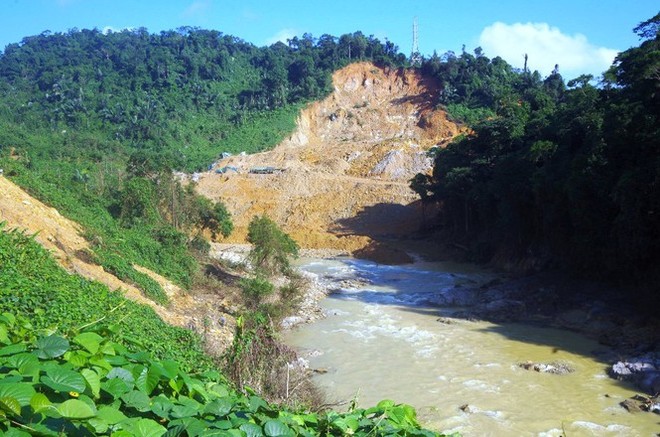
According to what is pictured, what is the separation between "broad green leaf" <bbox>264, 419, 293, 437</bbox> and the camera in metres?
2.51

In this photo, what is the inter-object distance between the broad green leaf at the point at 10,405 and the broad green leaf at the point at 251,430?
925 millimetres

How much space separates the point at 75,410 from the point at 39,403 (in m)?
0.16

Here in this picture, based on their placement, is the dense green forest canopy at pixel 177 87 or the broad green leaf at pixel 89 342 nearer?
the broad green leaf at pixel 89 342

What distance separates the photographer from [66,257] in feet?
39.1

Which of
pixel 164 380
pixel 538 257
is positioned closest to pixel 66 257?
pixel 164 380

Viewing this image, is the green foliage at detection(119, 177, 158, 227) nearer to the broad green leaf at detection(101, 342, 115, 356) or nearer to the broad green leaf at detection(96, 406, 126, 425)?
the broad green leaf at detection(101, 342, 115, 356)

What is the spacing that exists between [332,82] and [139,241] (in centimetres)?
5616

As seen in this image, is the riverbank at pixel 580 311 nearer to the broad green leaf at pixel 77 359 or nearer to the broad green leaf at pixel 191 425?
the broad green leaf at pixel 191 425

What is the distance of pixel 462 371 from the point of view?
42.0 ft

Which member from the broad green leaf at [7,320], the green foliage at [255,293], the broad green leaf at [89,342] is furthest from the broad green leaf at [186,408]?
the green foliage at [255,293]

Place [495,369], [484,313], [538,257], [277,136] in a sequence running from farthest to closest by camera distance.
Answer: [277,136], [538,257], [484,313], [495,369]

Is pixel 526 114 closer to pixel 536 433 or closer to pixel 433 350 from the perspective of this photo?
pixel 433 350

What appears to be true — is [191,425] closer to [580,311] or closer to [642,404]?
[642,404]

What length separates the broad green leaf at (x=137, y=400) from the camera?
2555 millimetres
